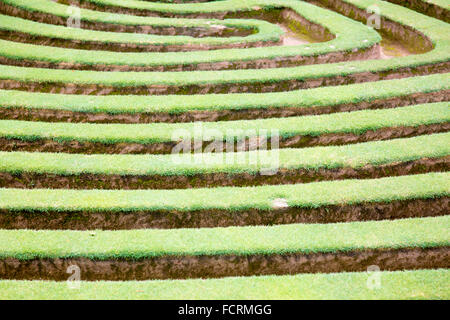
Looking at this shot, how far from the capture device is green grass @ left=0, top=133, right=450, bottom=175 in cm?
637

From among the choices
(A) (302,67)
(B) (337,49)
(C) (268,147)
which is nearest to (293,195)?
(C) (268,147)

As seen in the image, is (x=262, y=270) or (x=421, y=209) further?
(x=421, y=209)

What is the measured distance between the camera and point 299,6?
12.6 meters

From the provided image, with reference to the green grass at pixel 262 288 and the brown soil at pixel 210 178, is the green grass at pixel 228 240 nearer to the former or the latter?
the green grass at pixel 262 288

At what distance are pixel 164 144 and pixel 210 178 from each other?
1.04 meters

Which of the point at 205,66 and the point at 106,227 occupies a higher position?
the point at 205,66

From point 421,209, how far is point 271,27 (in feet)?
22.5

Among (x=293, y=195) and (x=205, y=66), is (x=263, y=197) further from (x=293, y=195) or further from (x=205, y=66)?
(x=205, y=66)

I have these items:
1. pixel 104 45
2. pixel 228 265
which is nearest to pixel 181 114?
pixel 228 265

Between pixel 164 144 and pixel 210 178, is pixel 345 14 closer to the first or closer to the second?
pixel 164 144

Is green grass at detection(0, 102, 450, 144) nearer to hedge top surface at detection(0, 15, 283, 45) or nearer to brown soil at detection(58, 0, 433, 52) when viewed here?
hedge top surface at detection(0, 15, 283, 45)

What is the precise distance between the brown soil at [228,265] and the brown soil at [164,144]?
2297 mm

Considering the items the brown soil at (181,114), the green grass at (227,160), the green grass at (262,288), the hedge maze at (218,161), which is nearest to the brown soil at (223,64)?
the hedge maze at (218,161)

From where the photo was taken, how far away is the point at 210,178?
21.3 ft
